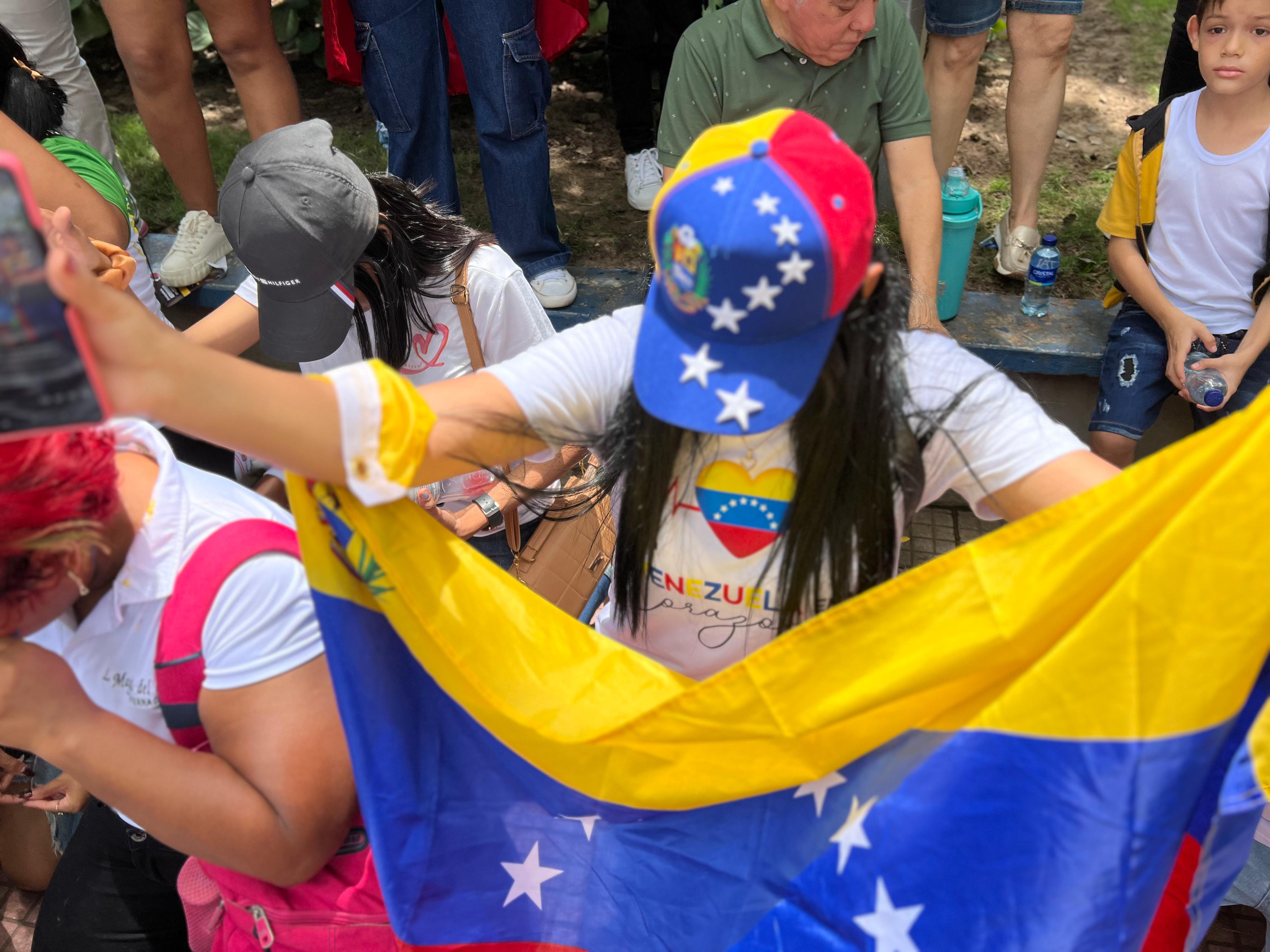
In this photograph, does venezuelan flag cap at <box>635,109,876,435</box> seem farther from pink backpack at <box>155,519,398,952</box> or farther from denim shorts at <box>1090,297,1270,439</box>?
denim shorts at <box>1090,297,1270,439</box>

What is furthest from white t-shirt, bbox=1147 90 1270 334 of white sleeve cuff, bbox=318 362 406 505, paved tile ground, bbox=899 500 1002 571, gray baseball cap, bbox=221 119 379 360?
white sleeve cuff, bbox=318 362 406 505

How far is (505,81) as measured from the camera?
3725 mm

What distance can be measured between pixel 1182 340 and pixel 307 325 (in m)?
2.55

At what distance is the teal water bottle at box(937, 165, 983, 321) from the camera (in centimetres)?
385

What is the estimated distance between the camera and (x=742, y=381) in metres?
1.60

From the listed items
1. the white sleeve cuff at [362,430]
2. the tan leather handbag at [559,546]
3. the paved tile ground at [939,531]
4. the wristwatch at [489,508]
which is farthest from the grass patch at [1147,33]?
the white sleeve cuff at [362,430]

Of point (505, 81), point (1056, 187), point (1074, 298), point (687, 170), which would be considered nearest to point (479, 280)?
point (687, 170)

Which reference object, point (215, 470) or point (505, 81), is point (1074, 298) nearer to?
point (505, 81)

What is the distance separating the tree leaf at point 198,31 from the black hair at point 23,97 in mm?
3382

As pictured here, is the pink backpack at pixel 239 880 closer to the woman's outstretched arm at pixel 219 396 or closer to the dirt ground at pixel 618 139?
the woman's outstretched arm at pixel 219 396

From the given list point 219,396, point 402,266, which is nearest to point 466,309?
point 402,266

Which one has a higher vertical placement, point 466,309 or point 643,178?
point 466,309

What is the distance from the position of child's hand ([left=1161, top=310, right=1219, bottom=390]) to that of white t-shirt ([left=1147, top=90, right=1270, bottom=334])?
0.06m

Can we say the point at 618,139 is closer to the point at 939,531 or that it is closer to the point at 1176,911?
the point at 939,531
